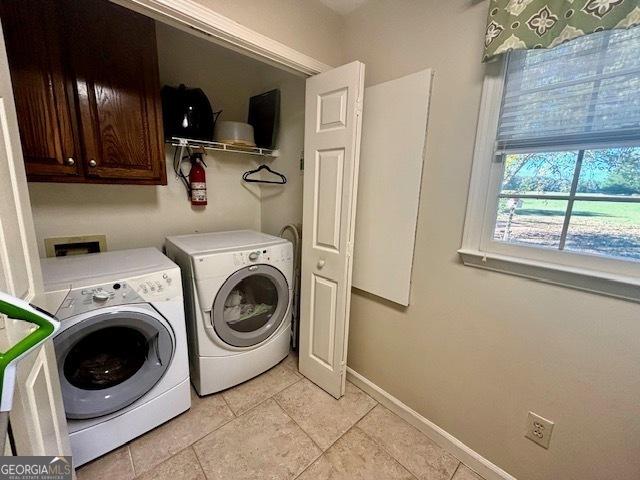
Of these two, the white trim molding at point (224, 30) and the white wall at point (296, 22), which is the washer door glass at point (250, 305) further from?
the white wall at point (296, 22)

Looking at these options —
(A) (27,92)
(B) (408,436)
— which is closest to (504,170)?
(B) (408,436)

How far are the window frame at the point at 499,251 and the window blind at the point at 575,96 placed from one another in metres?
0.04

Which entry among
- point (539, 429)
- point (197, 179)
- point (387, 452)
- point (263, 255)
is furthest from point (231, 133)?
point (539, 429)

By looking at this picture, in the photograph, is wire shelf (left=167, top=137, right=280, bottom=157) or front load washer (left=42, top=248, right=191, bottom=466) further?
wire shelf (left=167, top=137, right=280, bottom=157)

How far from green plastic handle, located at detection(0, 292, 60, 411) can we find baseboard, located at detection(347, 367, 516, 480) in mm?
1631

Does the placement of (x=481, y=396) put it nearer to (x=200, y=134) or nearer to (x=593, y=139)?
(x=593, y=139)

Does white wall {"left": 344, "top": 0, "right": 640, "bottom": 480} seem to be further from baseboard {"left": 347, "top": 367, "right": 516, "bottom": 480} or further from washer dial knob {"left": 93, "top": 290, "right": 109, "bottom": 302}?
washer dial knob {"left": 93, "top": 290, "right": 109, "bottom": 302}

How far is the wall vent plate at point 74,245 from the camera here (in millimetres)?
1532

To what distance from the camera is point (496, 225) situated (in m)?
1.14

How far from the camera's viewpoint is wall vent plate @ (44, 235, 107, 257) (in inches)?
60.3

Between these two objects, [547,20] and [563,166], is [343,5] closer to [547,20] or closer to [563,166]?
[547,20]

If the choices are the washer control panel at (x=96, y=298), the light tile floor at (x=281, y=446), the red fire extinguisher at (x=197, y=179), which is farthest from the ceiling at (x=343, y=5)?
the light tile floor at (x=281, y=446)

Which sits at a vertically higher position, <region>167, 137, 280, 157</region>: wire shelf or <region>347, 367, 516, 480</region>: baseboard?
<region>167, 137, 280, 157</region>: wire shelf

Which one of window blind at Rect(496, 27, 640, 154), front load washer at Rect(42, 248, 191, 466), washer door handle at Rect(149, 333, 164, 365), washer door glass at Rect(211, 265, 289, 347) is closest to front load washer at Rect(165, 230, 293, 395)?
washer door glass at Rect(211, 265, 289, 347)
